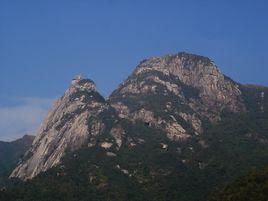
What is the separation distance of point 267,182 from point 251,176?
8902 mm

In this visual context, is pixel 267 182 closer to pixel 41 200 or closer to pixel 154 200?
pixel 154 200

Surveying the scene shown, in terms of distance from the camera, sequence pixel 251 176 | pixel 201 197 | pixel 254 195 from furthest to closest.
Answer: pixel 201 197
pixel 251 176
pixel 254 195

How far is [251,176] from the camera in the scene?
161 meters

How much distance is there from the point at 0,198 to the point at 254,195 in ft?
313

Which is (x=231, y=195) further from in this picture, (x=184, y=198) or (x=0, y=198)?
(x=0, y=198)

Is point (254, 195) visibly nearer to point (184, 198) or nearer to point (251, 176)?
point (251, 176)

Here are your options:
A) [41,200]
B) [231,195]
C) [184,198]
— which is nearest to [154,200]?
[184,198]

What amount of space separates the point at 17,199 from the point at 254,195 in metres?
91.7

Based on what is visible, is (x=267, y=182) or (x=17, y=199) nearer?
(x=267, y=182)

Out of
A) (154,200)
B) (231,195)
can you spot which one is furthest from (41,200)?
(231,195)

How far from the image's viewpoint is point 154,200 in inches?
7854

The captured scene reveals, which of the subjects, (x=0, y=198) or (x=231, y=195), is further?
(x=0, y=198)

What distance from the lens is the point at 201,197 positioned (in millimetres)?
192875

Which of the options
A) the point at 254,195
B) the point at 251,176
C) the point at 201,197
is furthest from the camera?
the point at 201,197
